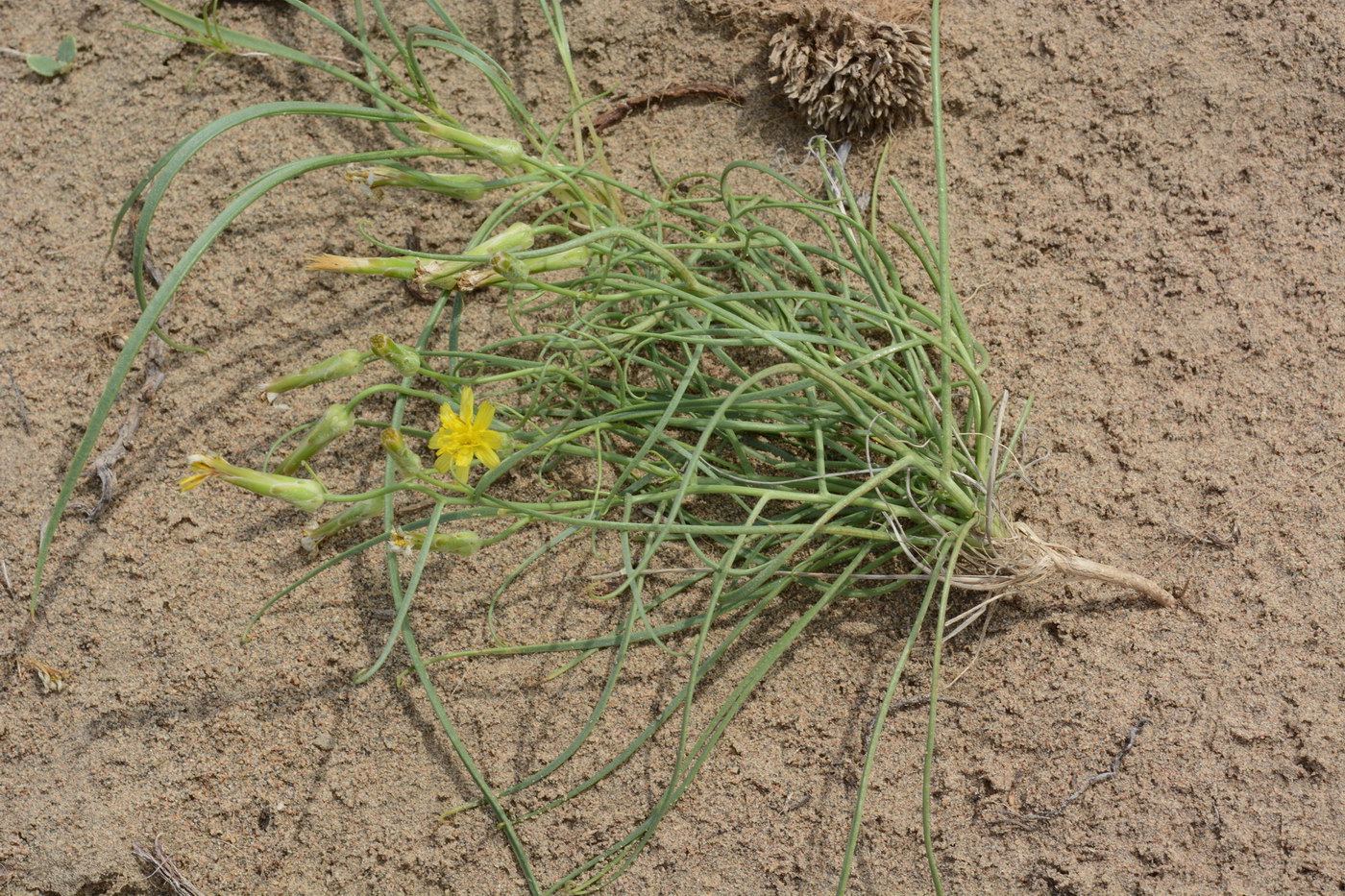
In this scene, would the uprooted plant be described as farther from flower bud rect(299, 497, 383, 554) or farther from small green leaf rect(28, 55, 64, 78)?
small green leaf rect(28, 55, 64, 78)

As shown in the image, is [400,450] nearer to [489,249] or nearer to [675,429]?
[489,249]

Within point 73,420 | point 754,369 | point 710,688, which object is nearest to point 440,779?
point 710,688

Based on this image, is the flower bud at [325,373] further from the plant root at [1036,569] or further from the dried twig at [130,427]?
the plant root at [1036,569]

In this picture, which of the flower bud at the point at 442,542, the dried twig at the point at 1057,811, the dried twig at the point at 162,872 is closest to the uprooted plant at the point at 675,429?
the flower bud at the point at 442,542

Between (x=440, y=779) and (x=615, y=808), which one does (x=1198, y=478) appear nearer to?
(x=615, y=808)

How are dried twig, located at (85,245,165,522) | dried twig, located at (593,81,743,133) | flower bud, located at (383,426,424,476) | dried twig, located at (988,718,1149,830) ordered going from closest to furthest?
flower bud, located at (383,426,424,476), dried twig, located at (988,718,1149,830), dried twig, located at (85,245,165,522), dried twig, located at (593,81,743,133)

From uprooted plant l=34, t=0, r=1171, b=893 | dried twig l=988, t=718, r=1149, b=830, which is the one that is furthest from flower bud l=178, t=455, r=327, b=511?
dried twig l=988, t=718, r=1149, b=830
